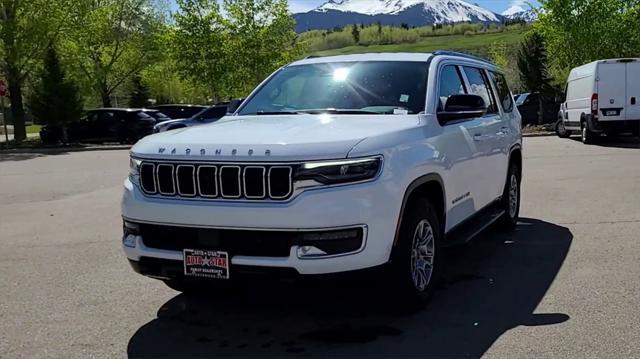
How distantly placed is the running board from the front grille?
1.79 m

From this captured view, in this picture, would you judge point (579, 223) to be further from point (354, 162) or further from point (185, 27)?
point (185, 27)

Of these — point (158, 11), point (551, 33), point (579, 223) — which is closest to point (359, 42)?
point (158, 11)

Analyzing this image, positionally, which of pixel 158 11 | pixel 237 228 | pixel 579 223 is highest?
pixel 158 11

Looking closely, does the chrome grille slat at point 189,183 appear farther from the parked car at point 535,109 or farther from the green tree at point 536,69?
the green tree at point 536,69

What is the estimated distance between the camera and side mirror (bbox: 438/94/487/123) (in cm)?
505

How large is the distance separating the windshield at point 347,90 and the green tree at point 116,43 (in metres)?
30.3

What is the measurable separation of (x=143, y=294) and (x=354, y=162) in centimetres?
246

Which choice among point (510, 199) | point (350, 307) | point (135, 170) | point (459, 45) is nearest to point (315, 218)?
point (350, 307)

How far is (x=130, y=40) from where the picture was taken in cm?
3703

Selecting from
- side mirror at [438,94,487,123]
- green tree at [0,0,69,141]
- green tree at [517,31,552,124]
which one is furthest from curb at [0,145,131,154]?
side mirror at [438,94,487,123]

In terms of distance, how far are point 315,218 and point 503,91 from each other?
4443 mm

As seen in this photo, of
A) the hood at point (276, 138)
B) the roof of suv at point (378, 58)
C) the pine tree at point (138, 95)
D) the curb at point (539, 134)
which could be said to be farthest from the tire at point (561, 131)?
the pine tree at point (138, 95)

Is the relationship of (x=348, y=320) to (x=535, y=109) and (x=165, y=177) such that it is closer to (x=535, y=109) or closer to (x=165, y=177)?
(x=165, y=177)

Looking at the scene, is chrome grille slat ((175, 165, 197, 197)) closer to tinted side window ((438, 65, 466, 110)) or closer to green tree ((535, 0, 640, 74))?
tinted side window ((438, 65, 466, 110))
